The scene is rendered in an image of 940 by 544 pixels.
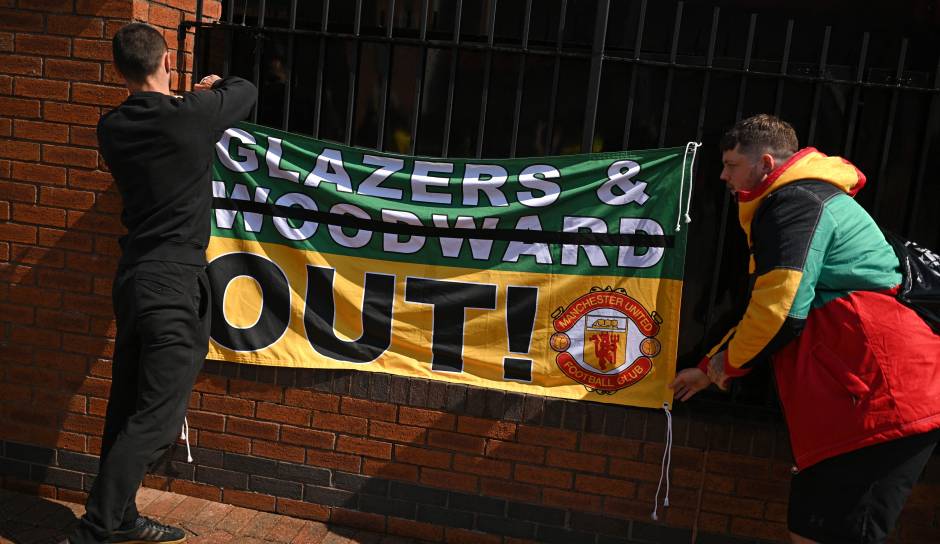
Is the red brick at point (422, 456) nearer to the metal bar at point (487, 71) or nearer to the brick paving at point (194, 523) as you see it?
the brick paving at point (194, 523)

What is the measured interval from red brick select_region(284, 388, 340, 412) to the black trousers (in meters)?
0.53

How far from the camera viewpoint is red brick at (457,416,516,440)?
3504 mm

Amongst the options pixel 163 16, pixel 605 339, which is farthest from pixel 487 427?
pixel 163 16

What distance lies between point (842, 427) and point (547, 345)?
121cm

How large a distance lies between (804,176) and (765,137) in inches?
7.7

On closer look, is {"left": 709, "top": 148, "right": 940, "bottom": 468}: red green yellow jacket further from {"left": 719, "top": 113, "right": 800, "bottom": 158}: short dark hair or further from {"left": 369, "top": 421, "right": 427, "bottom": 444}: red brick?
{"left": 369, "top": 421, "right": 427, "bottom": 444}: red brick

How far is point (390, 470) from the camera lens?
3.65 meters

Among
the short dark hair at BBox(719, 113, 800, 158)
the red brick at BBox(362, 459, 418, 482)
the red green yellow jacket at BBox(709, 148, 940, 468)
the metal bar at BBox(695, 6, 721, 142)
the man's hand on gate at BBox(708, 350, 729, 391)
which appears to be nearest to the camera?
the red green yellow jacket at BBox(709, 148, 940, 468)

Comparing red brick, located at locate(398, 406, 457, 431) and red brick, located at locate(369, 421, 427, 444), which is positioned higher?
red brick, located at locate(398, 406, 457, 431)

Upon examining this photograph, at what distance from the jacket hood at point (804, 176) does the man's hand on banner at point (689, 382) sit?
0.58 m

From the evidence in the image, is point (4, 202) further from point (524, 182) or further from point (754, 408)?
point (754, 408)

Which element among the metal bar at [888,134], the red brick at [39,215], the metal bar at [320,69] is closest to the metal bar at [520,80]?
the metal bar at [320,69]

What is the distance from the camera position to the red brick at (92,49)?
11.8 feet

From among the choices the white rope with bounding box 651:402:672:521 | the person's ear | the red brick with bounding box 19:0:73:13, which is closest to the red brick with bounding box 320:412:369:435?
the white rope with bounding box 651:402:672:521
